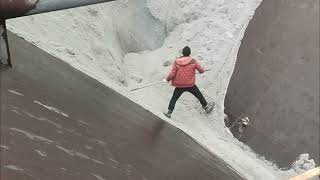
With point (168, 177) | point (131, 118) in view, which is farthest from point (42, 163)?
point (131, 118)

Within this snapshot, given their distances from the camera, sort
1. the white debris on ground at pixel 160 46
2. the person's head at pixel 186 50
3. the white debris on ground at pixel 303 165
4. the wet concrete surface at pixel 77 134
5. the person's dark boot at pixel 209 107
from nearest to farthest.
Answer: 1. the wet concrete surface at pixel 77 134
2. the white debris on ground at pixel 160 46
3. the person's head at pixel 186 50
4. the white debris on ground at pixel 303 165
5. the person's dark boot at pixel 209 107

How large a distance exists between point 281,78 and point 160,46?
8.29ft

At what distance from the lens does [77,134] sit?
19.5 ft

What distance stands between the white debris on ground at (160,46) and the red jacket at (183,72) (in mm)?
583

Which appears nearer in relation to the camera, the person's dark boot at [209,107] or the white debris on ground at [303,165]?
the white debris on ground at [303,165]

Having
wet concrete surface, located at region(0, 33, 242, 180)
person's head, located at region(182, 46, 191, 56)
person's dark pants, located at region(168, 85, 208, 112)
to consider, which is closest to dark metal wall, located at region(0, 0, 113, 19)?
wet concrete surface, located at region(0, 33, 242, 180)

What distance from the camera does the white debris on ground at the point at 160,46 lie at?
9.18 meters

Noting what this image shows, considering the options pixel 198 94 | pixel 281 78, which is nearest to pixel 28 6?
pixel 198 94

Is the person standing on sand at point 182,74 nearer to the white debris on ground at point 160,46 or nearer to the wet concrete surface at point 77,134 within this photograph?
the white debris on ground at point 160,46

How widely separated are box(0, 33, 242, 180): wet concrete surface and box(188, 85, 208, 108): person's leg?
116 centimetres

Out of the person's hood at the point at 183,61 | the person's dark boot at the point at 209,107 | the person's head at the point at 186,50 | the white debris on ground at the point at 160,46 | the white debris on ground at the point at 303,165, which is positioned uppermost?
the person's head at the point at 186,50

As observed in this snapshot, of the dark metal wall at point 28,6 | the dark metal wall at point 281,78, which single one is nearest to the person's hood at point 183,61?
the dark metal wall at point 281,78

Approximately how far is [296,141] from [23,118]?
7.79m

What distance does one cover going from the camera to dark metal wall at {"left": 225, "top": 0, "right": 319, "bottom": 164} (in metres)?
11.9
